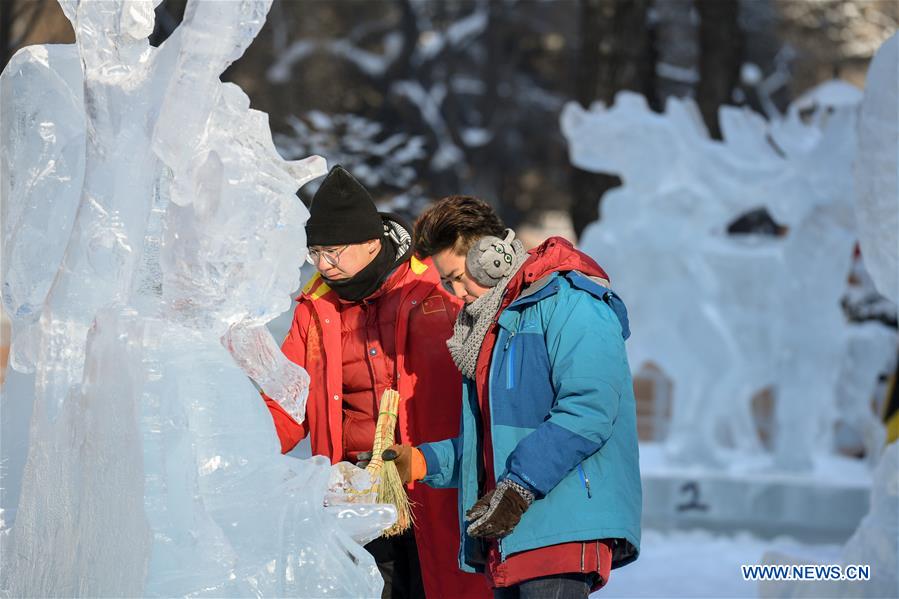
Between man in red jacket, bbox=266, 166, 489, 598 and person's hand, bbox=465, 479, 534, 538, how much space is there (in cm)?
68

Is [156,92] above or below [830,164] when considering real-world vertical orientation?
above

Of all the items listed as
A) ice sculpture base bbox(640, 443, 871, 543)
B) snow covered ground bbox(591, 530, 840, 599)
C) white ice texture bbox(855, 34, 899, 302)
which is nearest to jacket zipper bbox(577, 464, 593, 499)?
snow covered ground bbox(591, 530, 840, 599)

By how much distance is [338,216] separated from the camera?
3967 millimetres

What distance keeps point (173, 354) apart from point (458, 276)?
770 mm

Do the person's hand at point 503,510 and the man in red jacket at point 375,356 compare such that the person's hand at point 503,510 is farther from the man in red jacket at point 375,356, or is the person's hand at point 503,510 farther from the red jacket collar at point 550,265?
the man in red jacket at point 375,356

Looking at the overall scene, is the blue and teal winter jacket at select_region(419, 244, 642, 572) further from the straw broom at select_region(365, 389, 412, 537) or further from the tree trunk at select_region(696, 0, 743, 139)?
the tree trunk at select_region(696, 0, 743, 139)

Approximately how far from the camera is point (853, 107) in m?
10.6

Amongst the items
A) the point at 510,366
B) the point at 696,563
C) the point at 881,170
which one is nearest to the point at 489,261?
the point at 510,366

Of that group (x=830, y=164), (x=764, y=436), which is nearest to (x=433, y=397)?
(x=830, y=164)

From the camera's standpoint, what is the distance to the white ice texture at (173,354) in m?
3.34

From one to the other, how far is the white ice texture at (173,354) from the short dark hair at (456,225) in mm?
348

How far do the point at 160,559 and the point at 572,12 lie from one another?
21.7m

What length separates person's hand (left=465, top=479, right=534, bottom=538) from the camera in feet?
10.9

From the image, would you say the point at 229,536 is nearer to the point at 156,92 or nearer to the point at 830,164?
the point at 156,92
